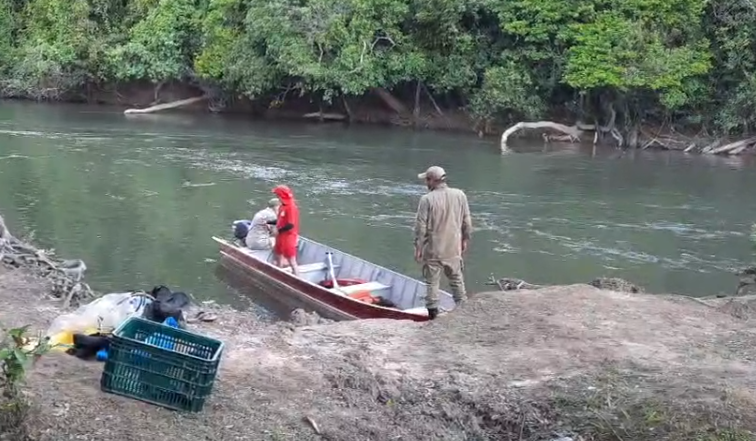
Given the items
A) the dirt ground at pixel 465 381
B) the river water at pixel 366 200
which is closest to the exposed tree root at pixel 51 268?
the river water at pixel 366 200

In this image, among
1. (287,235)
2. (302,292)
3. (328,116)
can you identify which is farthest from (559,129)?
(302,292)

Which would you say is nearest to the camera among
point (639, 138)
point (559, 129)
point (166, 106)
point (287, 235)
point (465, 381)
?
point (465, 381)

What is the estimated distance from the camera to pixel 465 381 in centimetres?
668

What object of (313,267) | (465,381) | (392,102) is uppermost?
(392,102)

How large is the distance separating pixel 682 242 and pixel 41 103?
28045 millimetres

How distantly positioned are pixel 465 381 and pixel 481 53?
996 inches

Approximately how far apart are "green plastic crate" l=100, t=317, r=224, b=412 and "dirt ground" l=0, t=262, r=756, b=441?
0.23 ft

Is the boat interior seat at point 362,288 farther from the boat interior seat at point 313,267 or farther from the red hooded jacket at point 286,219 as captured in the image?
the red hooded jacket at point 286,219

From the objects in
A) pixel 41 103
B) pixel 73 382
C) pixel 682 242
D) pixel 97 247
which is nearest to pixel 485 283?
pixel 682 242

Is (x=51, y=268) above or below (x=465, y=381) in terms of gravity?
below

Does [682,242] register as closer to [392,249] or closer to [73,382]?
[392,249]

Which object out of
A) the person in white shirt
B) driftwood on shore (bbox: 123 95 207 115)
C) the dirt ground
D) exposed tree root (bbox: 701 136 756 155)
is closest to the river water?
the person in white shirt

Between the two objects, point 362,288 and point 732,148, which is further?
point 732,148

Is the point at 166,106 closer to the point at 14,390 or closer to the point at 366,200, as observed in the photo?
the point at 366,200
